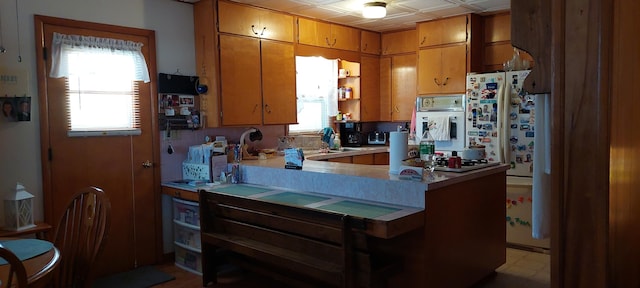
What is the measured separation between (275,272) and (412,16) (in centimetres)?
314

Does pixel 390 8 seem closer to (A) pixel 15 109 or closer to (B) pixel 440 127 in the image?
(B) pixel 440 127

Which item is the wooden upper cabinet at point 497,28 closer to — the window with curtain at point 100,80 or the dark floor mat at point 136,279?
the window with curtain at point 100,80

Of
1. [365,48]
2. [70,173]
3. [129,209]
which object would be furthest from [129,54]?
[365,48]

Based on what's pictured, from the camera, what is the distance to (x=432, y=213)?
2760mm

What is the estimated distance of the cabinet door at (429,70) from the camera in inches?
202

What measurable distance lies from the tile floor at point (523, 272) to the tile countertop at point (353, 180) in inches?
33.0

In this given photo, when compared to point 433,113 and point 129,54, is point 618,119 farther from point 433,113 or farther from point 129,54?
point 433,113

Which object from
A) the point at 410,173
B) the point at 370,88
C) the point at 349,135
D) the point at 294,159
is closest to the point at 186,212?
the point at 294,159

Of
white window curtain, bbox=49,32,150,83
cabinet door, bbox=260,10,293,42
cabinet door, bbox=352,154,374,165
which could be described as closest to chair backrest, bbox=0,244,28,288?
white window curtain, bbox=49,32,150,83

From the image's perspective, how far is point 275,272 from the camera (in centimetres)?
321

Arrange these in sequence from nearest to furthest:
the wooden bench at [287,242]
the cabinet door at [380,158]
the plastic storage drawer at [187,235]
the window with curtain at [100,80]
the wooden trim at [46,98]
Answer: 1. the wooden bench at [287,242]
2. the wooden trim at [46,98]
3. the window with curtain at [100,80]
4. the plastic storage drawer at [187,235]
5. the cabinet door at [380,158]

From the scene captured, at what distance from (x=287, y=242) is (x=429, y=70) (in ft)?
10.0

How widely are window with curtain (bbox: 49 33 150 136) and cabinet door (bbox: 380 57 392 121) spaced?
3060 millimetres

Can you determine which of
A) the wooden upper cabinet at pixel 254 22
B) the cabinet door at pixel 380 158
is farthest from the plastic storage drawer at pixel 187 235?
the cabinet door at pixel 380 158
